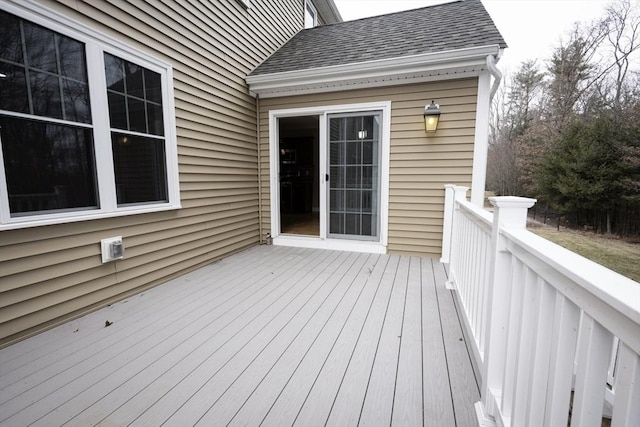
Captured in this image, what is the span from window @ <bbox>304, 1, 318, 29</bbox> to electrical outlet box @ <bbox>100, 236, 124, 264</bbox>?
6377 millimetres

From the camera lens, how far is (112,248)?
251 centimetres

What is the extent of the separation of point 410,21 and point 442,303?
15.0 feet

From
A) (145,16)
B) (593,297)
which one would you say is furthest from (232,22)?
(593,297)

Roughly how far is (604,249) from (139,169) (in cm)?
816

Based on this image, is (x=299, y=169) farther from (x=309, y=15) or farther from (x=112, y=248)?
(x=112, y=248)

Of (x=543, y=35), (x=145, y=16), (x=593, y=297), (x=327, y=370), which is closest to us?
(x=593, y=297)

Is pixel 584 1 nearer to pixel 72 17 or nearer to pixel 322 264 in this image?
pixel 322 264

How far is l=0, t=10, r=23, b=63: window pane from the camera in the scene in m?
1.84

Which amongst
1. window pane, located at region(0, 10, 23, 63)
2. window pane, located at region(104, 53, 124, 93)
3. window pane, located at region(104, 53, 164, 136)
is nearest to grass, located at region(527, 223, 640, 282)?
window pane, located at region(104, 53, 164, 136)

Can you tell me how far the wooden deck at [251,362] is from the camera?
1.38 meters

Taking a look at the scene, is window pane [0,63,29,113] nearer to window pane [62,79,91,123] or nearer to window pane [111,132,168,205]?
window pane [62,79,91,123]

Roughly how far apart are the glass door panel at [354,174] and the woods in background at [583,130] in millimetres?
5934

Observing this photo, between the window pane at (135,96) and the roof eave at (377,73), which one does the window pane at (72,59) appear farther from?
the roof eave at (377,73)

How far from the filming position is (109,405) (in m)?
1.42
